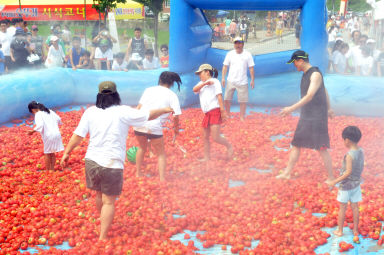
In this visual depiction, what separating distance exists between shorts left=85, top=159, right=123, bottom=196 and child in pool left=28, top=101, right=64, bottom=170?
2533 millimetres

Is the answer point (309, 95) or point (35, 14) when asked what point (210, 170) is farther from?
point (35, 14)

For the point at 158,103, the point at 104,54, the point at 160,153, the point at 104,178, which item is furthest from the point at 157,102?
the point at 104,54

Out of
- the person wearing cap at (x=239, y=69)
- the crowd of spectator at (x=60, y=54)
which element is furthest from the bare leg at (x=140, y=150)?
the crowd of spectator at (x=60, y=54)

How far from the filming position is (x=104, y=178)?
4.66m

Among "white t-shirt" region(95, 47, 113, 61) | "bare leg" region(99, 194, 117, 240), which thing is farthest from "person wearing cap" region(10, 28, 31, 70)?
"bare leg" region(99, 194, 117, 240)

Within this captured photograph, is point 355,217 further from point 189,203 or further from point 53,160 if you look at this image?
point 53,160

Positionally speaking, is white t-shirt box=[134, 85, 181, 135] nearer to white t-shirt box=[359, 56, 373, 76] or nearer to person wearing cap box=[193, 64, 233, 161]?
person wearing cap box=[193, 64, 233, 161]

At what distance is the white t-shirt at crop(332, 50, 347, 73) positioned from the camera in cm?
1225

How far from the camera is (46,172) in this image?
23.2 feet

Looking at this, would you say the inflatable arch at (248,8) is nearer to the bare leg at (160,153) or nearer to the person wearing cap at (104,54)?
the person wearing cap at (104,54)

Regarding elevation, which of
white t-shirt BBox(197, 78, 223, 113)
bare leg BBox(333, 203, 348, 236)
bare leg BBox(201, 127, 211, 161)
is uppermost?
white t-shirt BBox(197, 78, 223, 113)

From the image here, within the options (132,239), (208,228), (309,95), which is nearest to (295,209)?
(208,228)

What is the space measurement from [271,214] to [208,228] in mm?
935

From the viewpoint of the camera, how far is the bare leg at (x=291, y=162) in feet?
22.0
